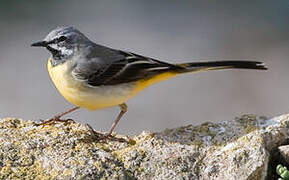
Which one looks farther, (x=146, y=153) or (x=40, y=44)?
(x=40, y=44)

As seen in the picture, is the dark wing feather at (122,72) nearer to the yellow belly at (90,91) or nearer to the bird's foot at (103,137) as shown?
the yellow belly at (90,91)

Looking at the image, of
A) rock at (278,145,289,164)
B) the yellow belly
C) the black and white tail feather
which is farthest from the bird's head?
rock at (278,145,289,164)

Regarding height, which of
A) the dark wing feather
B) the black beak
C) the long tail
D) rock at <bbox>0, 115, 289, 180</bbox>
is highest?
the black beak

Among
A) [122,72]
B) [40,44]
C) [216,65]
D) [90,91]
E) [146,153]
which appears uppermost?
[40,44]

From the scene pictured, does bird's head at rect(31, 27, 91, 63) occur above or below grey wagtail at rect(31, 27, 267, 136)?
above

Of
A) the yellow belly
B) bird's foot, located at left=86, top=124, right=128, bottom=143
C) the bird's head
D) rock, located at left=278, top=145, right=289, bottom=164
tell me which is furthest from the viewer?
the bird's head

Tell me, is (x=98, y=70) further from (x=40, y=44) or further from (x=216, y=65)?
(x=216, y=65)

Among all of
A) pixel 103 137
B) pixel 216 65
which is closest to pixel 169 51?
pixel 216 65

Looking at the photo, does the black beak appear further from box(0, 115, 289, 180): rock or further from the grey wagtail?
box(0, 115, 289, 180): rock
